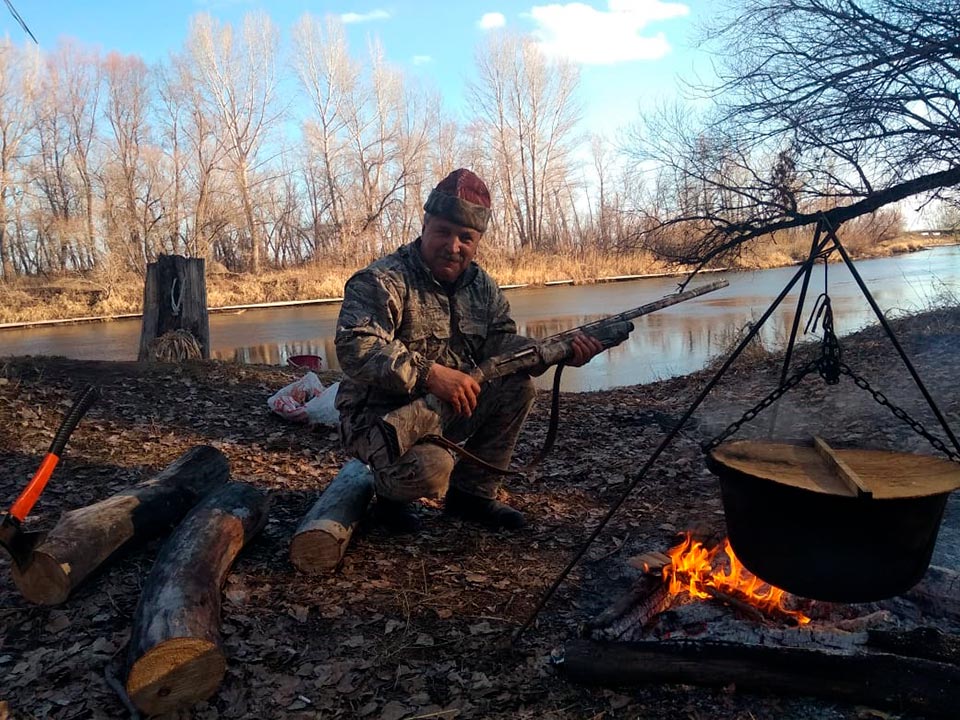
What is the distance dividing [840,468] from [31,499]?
306 centimetres

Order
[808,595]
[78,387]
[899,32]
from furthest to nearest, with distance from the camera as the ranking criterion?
1. [899,32]
2. [78,387]
3. [808,595]

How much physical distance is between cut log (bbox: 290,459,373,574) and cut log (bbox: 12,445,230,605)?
0.79 m

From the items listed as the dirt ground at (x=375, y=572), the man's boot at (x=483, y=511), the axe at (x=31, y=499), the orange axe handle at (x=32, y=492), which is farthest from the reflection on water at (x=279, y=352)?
the orange axe handle at (x=32, y=492)

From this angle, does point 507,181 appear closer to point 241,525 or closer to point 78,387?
point 78,387

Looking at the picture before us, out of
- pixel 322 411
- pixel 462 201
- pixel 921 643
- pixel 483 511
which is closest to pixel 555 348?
pixel 462 201

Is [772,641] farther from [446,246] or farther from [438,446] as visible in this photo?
[446,246]

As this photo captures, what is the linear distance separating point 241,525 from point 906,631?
9.54 ft

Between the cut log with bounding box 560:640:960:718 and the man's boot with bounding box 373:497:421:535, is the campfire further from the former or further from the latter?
the man's boot with bounding box 373:497:421:535

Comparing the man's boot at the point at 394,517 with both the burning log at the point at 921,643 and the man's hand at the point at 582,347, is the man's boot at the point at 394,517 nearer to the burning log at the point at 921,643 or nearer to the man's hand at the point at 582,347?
the man's hand at the point at 582,347

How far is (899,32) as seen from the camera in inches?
302

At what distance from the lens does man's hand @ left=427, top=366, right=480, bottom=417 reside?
328 cm

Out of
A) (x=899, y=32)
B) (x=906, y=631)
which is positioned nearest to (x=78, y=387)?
(x=906, y=631)

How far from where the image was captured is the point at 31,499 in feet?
8.71

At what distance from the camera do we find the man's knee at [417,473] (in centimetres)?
349
